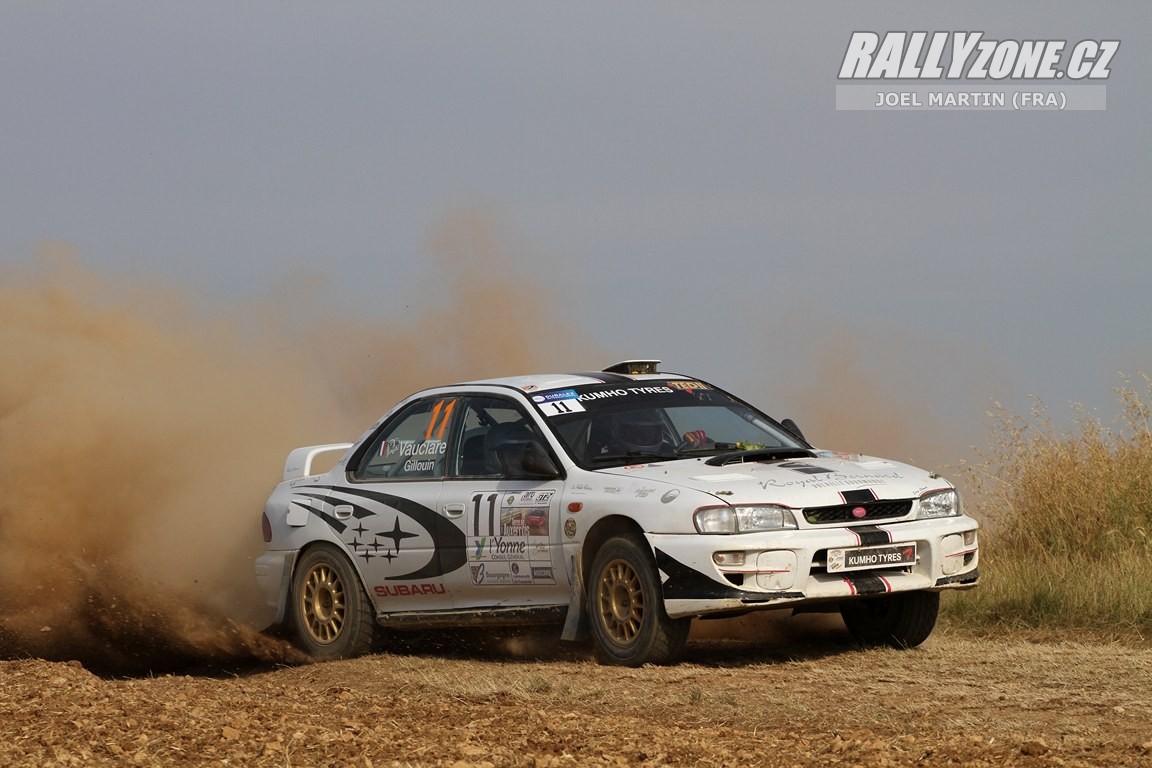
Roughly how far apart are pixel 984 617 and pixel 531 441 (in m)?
3.45

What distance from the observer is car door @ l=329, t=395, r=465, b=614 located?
10133mm

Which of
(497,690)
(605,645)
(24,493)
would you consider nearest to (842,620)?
(605,645)

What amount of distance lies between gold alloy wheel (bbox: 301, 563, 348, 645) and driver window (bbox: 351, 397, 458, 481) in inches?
26.6

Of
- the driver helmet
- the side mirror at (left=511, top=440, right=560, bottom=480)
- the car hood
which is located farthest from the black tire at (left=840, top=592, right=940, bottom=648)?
the side mirror at (left=511, top=440, right=560, bottom=480)

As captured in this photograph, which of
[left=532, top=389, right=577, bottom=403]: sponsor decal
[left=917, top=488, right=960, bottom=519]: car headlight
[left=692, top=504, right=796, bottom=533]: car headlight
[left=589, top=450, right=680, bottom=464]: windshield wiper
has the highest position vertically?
[left=532, top=389, right=577, bottom=403]: sponsor decal

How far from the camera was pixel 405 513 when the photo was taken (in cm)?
1036

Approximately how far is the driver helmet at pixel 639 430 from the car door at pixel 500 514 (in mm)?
468

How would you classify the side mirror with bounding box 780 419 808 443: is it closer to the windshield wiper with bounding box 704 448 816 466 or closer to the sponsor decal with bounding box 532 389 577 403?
the windshield wiper with bounding box 704 448 816 466

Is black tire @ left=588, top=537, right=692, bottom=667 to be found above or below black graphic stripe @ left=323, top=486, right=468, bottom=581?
below

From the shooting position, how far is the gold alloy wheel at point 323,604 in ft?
35.3

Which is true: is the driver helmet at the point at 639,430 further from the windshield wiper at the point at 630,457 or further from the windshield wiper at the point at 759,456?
the windshield wiper at the point at 759,456

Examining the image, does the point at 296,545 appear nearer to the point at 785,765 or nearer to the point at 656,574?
the point at 656,574

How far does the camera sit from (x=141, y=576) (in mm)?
12664

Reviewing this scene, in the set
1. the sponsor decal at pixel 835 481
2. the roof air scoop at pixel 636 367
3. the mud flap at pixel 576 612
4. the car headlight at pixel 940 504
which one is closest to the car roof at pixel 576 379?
the roof air scoop at pixel 636 367
